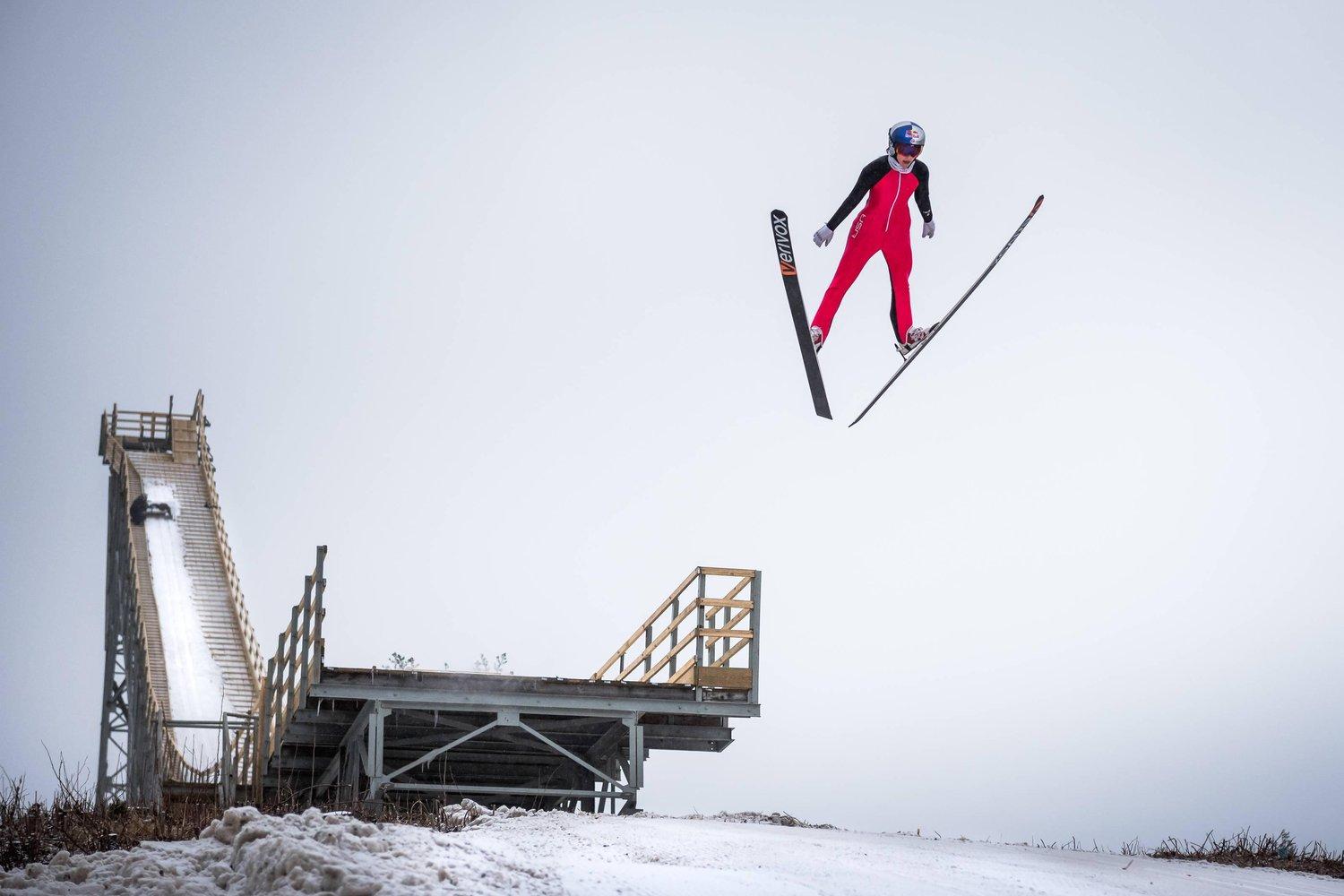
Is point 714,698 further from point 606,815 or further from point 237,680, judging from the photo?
point 237,680

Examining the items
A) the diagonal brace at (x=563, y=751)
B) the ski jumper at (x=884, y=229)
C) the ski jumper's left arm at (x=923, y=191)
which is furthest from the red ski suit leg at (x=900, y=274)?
the diagonal brace at (x=563, y=751)

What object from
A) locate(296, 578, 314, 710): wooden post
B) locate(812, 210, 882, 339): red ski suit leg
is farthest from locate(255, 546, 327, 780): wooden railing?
locate(812, 210, 882, 339): red ski suit leg

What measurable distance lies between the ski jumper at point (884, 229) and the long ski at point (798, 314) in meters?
0.18

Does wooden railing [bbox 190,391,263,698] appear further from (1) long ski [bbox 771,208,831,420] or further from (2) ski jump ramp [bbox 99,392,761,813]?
(1) long ski [bbox 771,208,831,420]

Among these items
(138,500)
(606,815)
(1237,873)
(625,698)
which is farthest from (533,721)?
(138,500)

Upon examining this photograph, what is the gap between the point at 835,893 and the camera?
905 centimetres

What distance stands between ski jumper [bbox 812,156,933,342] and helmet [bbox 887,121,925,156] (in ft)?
0.65

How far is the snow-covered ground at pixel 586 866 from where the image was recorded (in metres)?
8.19

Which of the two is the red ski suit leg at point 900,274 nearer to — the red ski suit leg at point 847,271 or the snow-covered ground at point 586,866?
the red ski suit leg at point 847,271

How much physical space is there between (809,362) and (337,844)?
283 inches

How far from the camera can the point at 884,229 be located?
46.2 ft

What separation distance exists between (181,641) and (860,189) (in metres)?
21.9

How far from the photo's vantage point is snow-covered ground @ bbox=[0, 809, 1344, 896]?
819 cm

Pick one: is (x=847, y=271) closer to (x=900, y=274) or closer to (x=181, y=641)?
(x=900, y=274)
